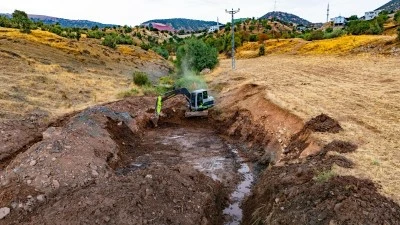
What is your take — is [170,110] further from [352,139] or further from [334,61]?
[334,61]

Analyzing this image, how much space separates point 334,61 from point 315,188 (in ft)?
112

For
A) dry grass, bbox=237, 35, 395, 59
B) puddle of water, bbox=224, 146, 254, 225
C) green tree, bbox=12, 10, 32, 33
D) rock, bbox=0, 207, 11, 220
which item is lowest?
puddle of water, bbox=224, 146, 254, 225

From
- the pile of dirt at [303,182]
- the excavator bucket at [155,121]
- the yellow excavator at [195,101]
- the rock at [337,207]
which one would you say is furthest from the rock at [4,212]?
the excavator bucket at [155,121]

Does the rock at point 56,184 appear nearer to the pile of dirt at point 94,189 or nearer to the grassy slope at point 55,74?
the pile of dirt at point 94,189

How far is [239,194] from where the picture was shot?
14.0 metres

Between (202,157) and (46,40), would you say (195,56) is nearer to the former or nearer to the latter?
(46,40)

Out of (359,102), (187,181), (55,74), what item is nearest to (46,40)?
(55,74)

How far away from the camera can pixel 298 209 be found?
9.81 m

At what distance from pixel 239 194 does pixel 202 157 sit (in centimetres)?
427

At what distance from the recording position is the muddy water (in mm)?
14602

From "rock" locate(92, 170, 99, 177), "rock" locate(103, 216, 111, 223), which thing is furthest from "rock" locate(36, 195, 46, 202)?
"rock" locate(103, 216, 111, 223)

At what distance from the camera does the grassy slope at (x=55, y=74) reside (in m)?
25.0

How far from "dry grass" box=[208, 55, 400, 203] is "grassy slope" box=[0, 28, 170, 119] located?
455 inches

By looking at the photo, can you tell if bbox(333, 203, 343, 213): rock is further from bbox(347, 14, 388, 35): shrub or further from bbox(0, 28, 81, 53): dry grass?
bbox(347, 14, 388, 35): shrub
